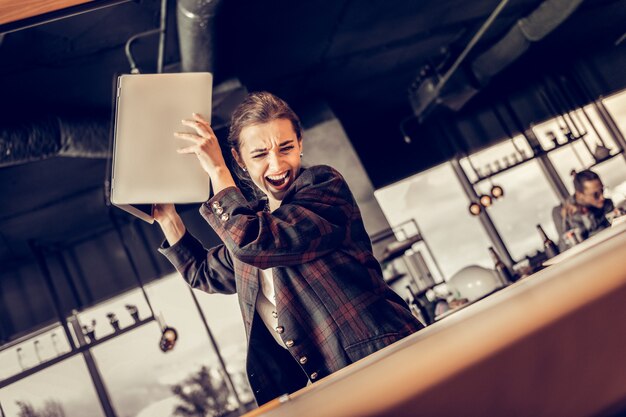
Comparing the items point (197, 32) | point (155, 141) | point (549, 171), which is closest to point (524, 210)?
point (549, 171)

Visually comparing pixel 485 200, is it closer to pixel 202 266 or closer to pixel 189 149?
pixel 202 266

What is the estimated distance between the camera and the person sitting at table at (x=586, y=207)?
443 cm

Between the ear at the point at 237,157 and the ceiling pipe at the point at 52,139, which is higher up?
the ceiling pipe at the point at 52,139

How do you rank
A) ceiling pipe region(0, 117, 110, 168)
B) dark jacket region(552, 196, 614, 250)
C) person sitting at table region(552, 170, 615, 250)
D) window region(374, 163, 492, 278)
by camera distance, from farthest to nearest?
1. window region(374, 163, 492, 278)
2. person sitting at table region(552, 170, 615, 250)
3. dark jacket region(552, 196, 614, 250)
4. ceiling pipe region(0, 117, 110, 168)

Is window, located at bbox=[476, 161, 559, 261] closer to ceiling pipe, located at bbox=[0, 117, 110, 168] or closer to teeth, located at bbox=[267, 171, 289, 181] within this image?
ceiling pipe, located at bbox=[0, 117, 110, 168]

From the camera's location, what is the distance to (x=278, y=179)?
50.7 inches

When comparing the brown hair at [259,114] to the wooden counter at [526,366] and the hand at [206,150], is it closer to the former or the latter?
the hand at [206,150]

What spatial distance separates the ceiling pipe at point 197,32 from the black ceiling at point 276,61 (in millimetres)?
86

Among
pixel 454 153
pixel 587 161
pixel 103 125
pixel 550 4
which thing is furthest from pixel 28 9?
pixel 587 161

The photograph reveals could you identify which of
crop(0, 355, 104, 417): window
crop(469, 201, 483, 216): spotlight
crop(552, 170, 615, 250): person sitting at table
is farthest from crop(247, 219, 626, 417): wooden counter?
crop(469, 201, 483, 216): spotlight

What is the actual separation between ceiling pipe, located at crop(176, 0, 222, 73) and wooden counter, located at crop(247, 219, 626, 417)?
272cm

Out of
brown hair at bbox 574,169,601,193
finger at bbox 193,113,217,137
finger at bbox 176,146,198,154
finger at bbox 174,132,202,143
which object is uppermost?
finger at bbox 193,113,217,137

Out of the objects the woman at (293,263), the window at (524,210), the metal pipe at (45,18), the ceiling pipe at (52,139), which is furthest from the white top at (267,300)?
the window at (524,210)

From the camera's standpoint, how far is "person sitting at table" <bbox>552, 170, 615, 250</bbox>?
4.43m
